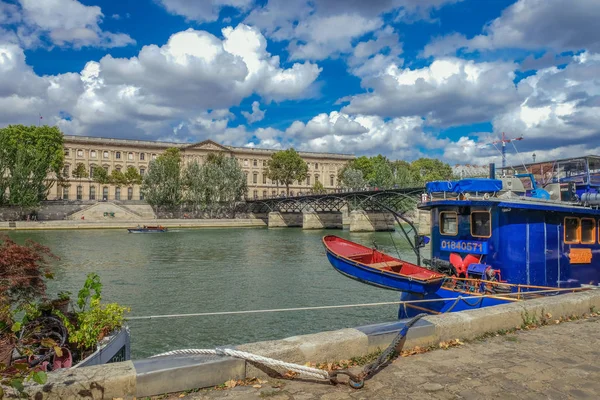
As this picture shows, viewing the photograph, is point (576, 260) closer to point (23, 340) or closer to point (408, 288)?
point (408, 288)

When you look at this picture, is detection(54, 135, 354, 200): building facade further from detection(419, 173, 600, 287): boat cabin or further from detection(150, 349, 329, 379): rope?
detection(150, 349, 329, 379): rope

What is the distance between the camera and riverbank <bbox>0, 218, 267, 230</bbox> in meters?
65.0

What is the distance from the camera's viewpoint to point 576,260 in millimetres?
13789

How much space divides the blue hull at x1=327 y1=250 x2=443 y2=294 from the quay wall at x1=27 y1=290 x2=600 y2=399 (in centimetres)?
431

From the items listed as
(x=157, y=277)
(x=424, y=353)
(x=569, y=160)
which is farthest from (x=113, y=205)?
(x=424, y=353)

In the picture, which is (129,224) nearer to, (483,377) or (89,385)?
(89,385)

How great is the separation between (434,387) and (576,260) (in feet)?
36.1

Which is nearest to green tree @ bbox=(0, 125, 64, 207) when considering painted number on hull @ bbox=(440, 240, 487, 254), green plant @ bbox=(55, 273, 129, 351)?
painted number on hull @ bbox=(440, 240, 487, 254)

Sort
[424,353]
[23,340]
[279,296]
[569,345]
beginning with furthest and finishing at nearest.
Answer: [279,296] → [569,345] → [424,353] → [23,340]

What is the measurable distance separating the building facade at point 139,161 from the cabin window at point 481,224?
101959mm

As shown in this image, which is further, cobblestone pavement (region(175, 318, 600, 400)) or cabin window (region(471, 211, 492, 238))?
cabin window (region(471, 211, 492, 238))

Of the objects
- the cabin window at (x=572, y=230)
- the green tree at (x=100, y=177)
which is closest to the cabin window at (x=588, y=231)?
the cabin window at (x=572, y=230)

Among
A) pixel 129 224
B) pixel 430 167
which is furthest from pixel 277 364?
pixel 430 167

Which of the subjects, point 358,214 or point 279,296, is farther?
point 358,214
